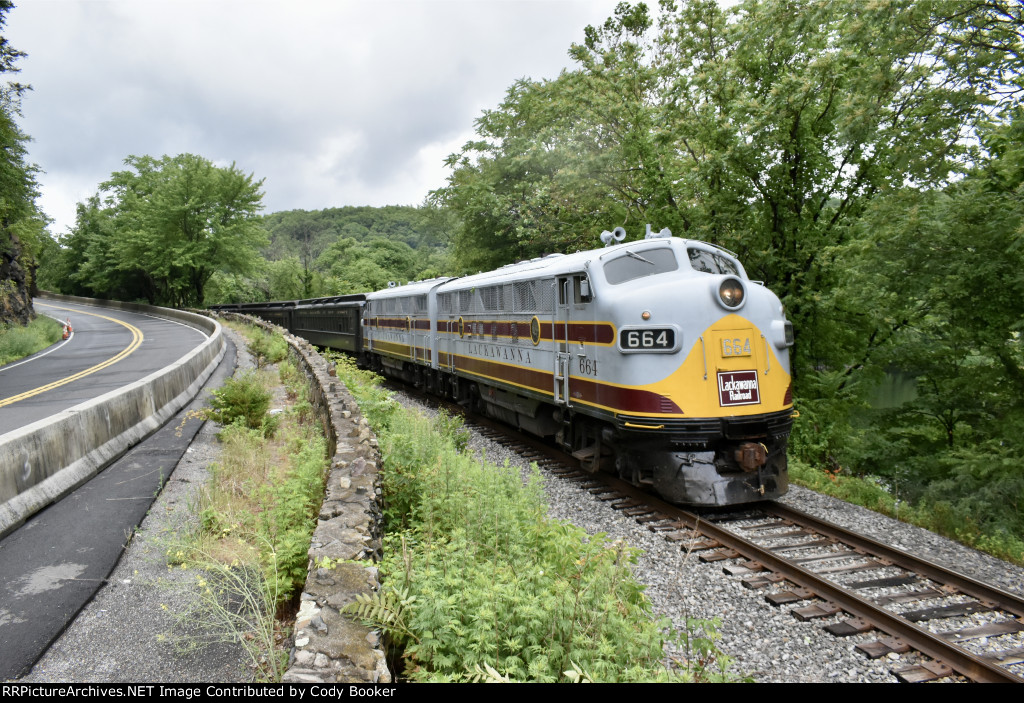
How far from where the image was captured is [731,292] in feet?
26.2

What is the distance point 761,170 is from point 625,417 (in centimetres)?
860

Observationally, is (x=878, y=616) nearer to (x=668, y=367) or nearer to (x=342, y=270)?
(x=668, y=367)

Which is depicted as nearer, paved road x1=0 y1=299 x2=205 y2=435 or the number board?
the number board

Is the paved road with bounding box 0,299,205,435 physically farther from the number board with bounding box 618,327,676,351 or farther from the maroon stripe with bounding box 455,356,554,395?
the number board with bounding box 618,327,676,351

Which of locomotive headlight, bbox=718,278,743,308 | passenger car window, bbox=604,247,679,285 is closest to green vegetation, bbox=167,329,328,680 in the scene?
passenger car window, bbox=604,247,679,285

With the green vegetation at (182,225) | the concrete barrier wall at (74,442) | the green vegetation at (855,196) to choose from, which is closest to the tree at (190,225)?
the green vegetation at (182,225)

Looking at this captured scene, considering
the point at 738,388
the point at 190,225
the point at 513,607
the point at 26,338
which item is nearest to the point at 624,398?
the point at 738,388

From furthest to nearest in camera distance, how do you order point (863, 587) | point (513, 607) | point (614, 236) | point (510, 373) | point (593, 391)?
point (510, 373), point (614, 236), point (593, 391), point (863, 587), point (513, 607)

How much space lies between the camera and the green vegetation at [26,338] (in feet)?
72.6

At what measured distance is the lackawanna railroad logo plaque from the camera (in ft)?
25.8

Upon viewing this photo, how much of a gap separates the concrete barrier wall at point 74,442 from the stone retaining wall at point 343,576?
3.13 metres

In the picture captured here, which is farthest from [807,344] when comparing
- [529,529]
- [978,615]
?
[529,529]

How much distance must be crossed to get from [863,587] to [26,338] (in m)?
29.0

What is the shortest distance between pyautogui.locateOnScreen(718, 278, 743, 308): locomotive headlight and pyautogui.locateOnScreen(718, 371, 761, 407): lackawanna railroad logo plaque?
897mm
